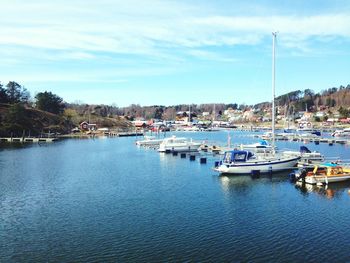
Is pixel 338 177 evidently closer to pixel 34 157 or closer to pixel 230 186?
pixel 230 186

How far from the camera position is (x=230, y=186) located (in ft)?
150

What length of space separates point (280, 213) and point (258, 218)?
2.57 meters

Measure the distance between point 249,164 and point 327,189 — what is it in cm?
1152

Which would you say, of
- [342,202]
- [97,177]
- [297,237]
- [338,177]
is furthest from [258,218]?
[97,177]

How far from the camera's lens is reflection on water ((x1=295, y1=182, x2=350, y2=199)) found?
40250 millimetres

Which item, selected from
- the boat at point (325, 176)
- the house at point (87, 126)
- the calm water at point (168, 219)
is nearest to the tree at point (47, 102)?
Result: the house at point (87, 126)

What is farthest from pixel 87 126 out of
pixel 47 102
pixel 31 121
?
pixel 31 121

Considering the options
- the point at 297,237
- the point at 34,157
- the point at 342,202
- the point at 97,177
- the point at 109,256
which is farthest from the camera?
the point at 34,157

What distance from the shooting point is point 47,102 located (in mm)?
160375

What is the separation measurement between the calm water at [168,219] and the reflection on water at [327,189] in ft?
0.35

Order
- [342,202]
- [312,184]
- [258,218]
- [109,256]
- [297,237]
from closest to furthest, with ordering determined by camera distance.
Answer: [109,256] → [297,237] → [258,218] → [342,202] → [312,184]

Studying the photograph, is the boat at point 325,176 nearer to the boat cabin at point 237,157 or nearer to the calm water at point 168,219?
the calm water at point 168,219

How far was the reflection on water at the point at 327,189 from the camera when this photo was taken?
4025 centimetres

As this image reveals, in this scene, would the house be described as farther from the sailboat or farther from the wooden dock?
the sailboat
